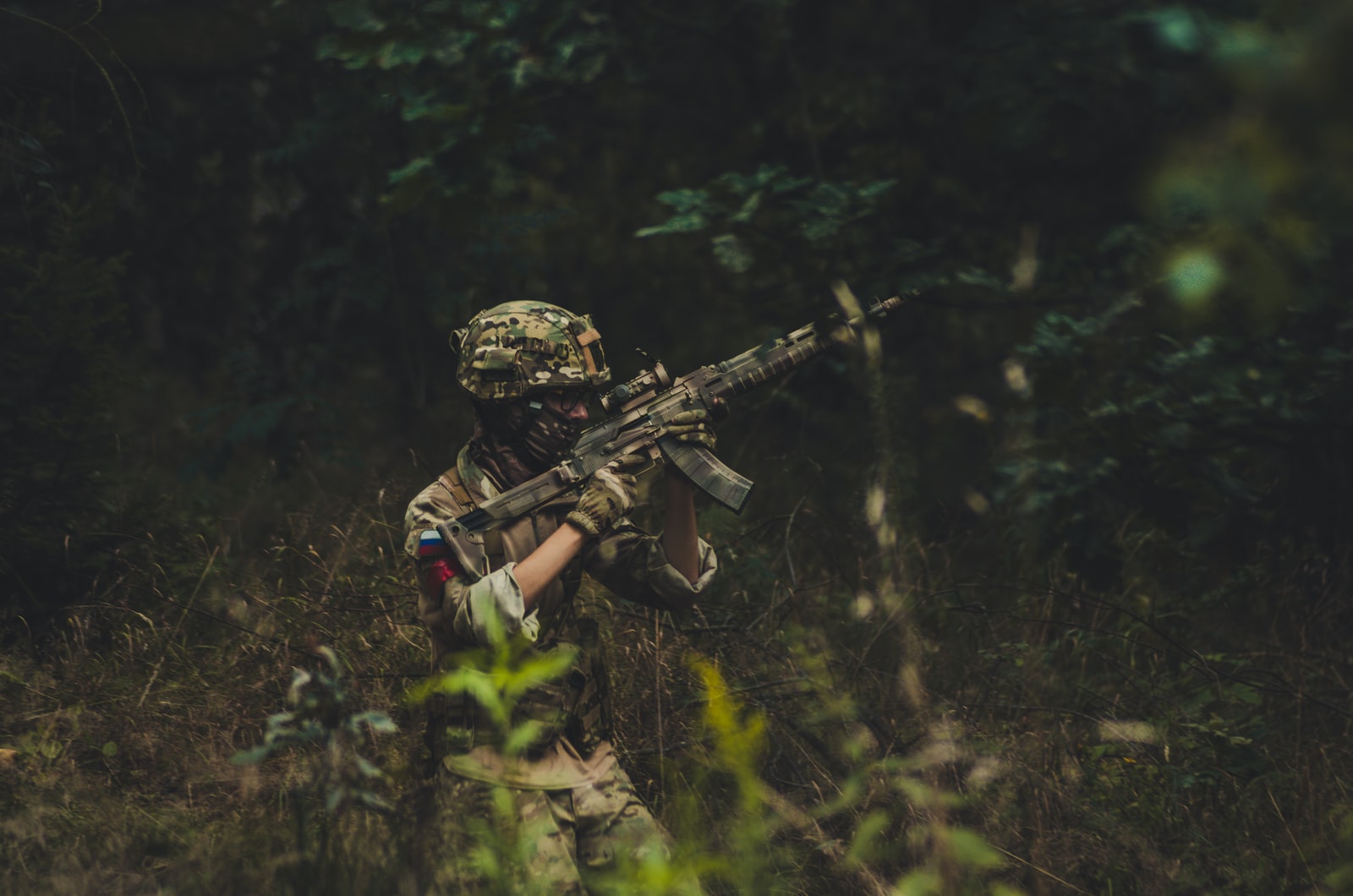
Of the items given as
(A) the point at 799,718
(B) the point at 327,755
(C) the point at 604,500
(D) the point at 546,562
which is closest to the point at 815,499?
(A) the point at 799,718

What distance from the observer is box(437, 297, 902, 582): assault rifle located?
3.14 meters

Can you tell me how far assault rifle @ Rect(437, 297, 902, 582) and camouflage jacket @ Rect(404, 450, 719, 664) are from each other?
0.08 meters

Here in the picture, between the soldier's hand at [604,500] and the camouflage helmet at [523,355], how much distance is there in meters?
0.27

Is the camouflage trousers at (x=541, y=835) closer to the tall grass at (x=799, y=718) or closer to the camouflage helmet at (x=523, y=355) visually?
the tall grass at (x=799, y=718)

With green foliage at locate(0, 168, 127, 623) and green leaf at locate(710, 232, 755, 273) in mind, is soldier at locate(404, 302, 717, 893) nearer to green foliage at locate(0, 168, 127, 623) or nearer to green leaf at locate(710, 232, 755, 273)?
green leaf at locate(710, 232, 755, 273)

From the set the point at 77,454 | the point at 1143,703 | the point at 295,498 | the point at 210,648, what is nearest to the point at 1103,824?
the point at 1143,703

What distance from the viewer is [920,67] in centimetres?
634

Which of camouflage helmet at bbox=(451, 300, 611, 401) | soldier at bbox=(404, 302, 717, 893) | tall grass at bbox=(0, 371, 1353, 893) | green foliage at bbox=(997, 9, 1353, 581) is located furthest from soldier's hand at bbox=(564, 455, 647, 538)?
green foliage at bbox=(997, 9, 1353, 581)

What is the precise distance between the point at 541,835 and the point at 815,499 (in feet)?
11.7

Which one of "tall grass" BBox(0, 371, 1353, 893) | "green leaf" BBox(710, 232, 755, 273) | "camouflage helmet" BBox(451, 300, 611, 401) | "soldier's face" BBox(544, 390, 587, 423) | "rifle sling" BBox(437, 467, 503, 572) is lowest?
"tall grass" BBox(0, 371, 1353, 893)

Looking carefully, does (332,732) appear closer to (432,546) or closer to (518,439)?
(432,546)

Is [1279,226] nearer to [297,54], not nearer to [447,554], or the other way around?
[447,554]

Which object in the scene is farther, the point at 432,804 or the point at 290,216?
the point at 290,216

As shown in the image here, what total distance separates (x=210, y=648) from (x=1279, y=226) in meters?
4.01
